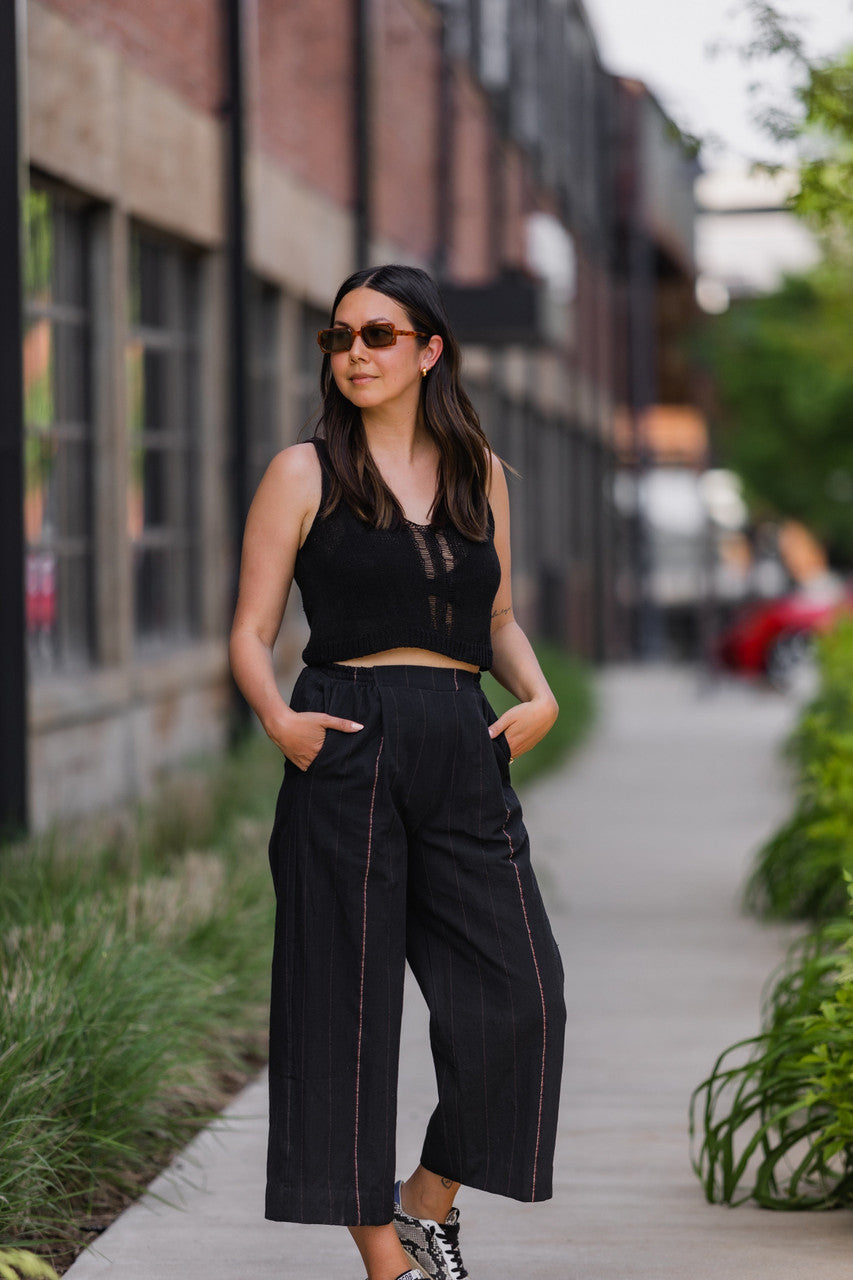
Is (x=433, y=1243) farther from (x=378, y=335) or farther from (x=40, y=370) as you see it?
(x=40, y=370)

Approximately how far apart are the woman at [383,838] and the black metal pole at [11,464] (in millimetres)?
3487

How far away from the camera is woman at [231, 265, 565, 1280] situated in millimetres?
3539

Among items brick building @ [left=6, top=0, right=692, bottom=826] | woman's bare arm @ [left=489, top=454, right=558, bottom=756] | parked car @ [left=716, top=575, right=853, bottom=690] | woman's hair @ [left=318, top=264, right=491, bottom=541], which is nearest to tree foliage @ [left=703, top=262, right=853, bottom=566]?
parked car @ [left=716, top=575, right=853, bottom=690]

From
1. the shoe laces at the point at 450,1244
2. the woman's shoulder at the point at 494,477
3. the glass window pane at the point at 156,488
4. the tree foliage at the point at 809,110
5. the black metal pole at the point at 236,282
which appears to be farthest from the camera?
the black metal pole at the point at 236,282

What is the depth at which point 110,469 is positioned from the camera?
957cm

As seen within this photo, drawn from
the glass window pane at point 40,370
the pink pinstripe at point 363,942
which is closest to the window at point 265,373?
the glass window pane at point 40,370

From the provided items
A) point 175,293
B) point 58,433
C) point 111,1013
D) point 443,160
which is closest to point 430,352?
point 111,1013

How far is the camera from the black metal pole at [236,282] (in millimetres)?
10898

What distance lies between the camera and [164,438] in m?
10.8

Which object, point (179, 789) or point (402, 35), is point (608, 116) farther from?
point (179, 789)

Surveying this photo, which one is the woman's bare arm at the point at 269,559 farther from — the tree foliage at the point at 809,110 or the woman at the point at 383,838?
the tree foliage at the point at 809,110

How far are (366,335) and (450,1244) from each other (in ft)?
5.48

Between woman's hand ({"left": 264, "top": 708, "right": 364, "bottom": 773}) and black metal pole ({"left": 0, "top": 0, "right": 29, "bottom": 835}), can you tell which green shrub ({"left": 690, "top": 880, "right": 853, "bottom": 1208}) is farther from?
black metal pole ({"left": 0, "top": 0, "right": 29, "bottom": 835})

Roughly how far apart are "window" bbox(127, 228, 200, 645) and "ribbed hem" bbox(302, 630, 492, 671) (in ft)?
21.6
